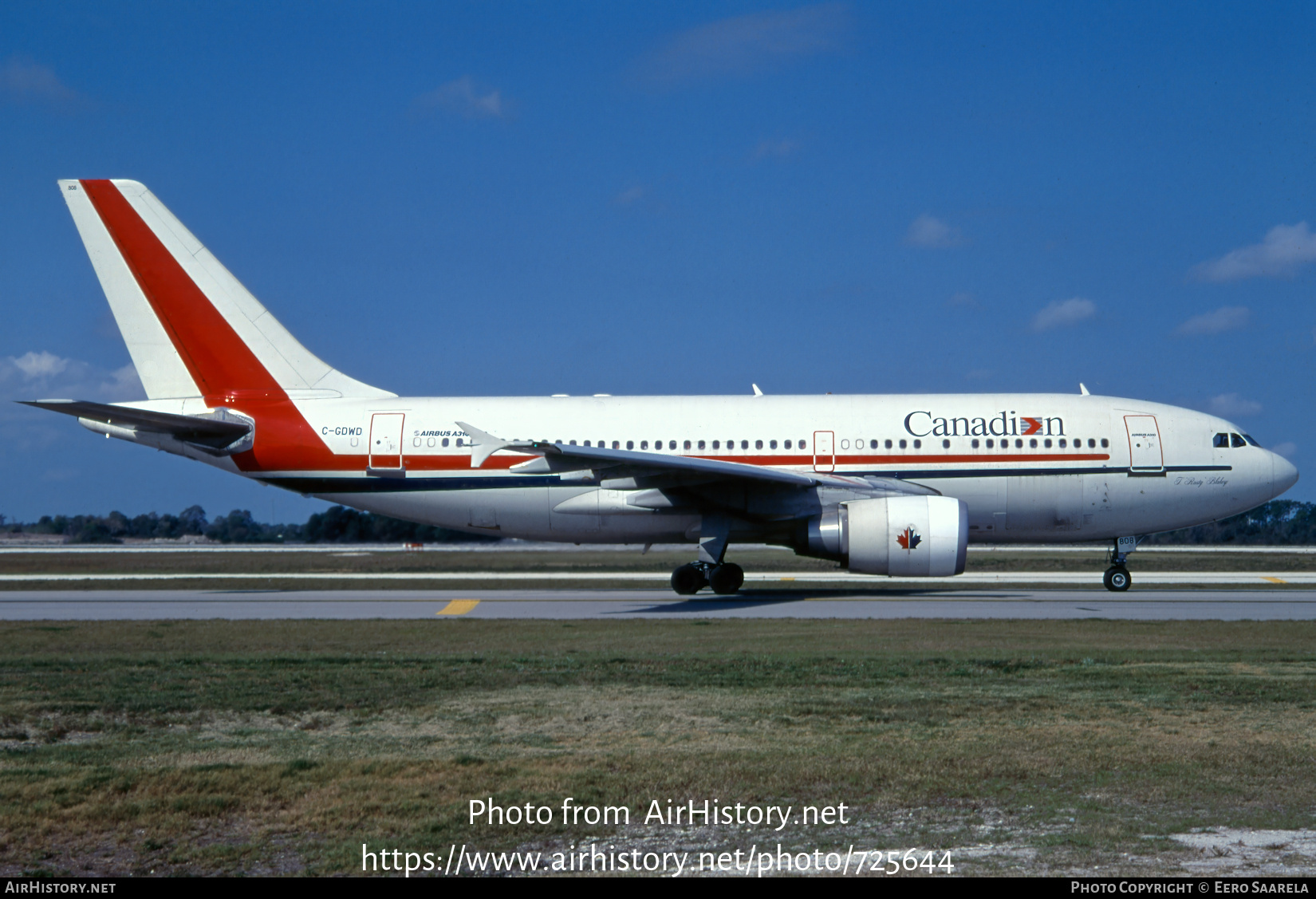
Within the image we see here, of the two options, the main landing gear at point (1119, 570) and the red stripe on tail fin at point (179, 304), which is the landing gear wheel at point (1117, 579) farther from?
the red stripe on tail fin at point (179, 304)

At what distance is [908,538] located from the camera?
Answer: 18.8 meters

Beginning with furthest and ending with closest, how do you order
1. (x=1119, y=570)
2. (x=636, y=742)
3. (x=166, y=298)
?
(x=166, y=298) → (x=1119, y=570) → (x=636, y=742)

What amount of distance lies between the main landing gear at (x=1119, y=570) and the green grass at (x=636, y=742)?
28.3 ft

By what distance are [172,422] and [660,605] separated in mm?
10265

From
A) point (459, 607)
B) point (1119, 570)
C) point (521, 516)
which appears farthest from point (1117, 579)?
point (459, 607)

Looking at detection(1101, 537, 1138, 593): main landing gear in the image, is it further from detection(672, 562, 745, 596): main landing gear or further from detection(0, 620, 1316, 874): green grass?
detection(0, 620, 1316, 874): green grass

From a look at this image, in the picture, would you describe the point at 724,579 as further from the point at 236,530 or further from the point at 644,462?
the point at 236,530

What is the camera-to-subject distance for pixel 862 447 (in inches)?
849

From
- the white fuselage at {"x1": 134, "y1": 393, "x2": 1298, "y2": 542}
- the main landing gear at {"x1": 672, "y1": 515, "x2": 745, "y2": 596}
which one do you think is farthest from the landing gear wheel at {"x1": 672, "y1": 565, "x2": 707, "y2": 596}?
the white fuselage at {"x1": 134, "y1": 393, "x2": 1298, "y2": 542}

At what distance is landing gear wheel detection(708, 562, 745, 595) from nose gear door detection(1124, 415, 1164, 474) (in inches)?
318

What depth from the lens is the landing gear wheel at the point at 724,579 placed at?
21083 millimetres

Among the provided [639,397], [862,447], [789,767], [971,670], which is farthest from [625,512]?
[789,767]

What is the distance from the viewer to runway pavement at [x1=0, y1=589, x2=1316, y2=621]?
17125 millimetres

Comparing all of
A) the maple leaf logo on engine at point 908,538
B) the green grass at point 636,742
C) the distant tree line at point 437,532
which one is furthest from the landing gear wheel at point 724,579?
the distant tree line at point 437,532
